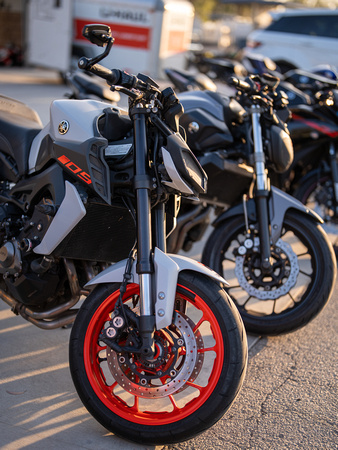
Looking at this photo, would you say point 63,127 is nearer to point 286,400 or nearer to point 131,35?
point 286,400

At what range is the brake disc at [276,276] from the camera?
3677mm

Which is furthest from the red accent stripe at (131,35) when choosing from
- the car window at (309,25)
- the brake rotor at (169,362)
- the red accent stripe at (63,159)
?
the brake rotor at (169,362)

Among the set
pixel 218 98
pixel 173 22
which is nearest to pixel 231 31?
pixel 173 22

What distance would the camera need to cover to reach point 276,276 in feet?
12.1

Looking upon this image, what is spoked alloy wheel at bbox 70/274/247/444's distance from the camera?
8.25 feet

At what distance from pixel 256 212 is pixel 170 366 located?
1.43m

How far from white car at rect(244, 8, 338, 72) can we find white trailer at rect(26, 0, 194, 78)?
6.19 ft

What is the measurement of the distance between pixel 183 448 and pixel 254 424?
0.43 metres

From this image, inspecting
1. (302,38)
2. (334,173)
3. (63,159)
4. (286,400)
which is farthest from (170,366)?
(302,38)

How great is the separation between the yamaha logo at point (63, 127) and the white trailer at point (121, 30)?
1037cm

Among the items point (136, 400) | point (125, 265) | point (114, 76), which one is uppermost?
point (114, 76)

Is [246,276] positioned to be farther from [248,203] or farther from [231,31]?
[231,31]

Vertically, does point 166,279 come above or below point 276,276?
above

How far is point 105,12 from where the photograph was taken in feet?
42.9
